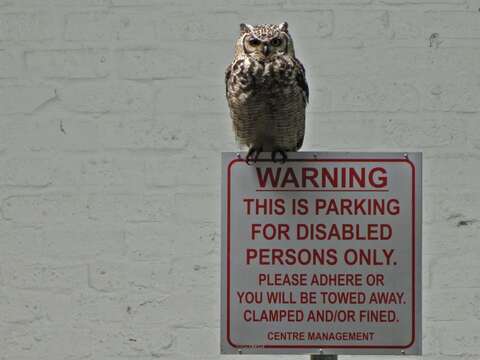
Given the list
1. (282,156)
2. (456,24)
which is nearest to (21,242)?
(282,156)

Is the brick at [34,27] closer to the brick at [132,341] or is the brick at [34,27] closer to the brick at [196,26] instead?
the brick at [196,26]

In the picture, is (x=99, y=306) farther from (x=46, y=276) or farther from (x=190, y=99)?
(x=190, y=99)

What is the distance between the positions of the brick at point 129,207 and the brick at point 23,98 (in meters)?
0.28

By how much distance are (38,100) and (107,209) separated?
0.33m

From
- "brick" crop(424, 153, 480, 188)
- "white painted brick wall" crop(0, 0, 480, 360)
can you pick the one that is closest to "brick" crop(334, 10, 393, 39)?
"white painted brick wall" crop(0, 0, 480, 360)

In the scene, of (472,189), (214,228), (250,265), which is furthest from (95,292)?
(472,189)

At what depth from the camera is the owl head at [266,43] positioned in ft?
4.73

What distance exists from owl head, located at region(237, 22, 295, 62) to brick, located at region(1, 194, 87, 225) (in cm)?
73

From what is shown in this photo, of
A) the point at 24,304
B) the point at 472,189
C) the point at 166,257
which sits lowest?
the point at 24,304

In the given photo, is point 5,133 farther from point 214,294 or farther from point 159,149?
point 214,294

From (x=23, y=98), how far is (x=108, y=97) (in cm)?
22

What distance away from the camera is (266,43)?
4.73 ft

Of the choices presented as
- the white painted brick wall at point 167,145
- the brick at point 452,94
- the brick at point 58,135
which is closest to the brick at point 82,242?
the white painted brick wall at point 167,145

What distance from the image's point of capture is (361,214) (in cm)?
125
